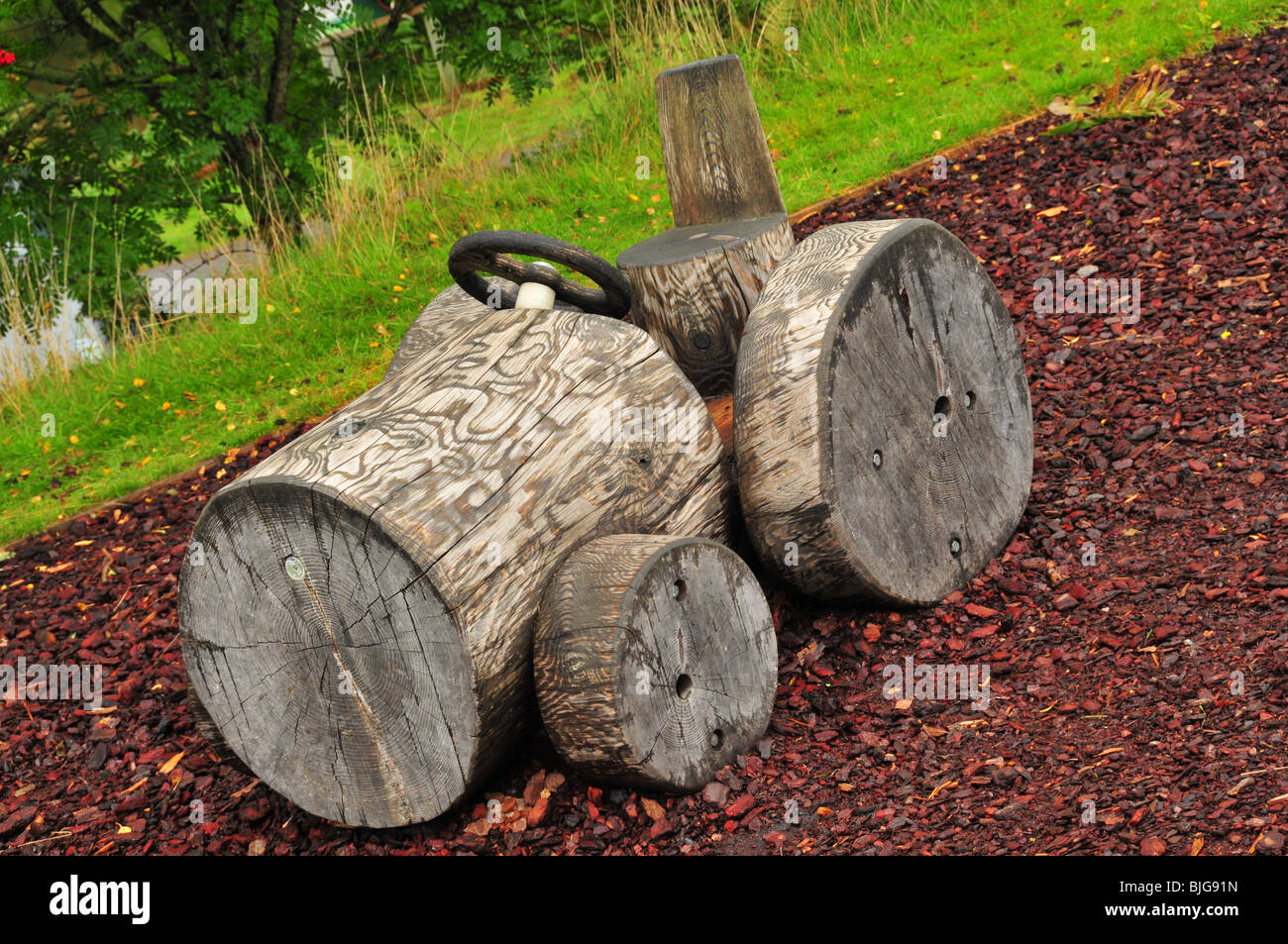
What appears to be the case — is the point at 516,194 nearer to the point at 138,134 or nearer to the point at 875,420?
the point at 138,134

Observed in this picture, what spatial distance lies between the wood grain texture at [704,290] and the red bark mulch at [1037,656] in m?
1.06

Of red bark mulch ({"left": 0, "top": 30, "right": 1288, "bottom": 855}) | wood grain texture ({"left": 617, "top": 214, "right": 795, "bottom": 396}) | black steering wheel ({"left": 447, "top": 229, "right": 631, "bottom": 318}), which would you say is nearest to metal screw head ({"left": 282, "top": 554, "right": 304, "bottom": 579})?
red bark mulch ({"left": 0, "top": 30, "right": 1288, "bottom": 855})

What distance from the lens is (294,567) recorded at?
3.41m

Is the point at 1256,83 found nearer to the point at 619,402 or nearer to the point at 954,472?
the point at 954,472

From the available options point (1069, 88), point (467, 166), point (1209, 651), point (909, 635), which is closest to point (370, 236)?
point (467, 166)

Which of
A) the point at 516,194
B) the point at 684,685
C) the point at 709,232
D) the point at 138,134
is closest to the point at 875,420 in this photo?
the point at 684,685

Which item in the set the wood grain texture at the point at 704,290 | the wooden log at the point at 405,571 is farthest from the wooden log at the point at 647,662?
the wood grain texture at the point at 704,290

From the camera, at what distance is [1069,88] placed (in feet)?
26.1

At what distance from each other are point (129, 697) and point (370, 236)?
4050mm

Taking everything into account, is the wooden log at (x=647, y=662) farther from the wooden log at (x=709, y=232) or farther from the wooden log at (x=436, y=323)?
the wooden log at (x=436, y=323)

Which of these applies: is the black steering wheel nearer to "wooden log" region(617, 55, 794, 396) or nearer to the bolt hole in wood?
"wooden log" region(617, 55, 794, 396)

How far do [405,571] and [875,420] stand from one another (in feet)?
5.54

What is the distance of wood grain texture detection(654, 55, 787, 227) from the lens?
5.11m

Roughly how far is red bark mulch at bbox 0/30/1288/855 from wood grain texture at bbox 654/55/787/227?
5.17 feet
